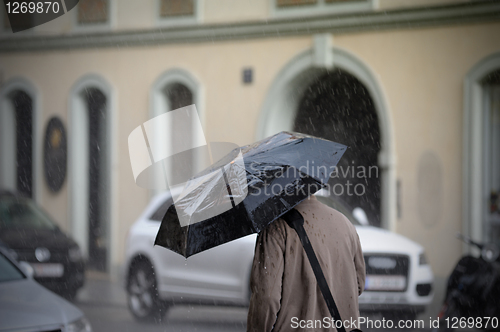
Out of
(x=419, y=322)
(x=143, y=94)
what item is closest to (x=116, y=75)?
(x=143, y=94)

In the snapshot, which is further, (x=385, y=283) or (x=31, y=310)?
(x=385, y=283)

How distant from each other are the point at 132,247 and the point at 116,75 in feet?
16.5

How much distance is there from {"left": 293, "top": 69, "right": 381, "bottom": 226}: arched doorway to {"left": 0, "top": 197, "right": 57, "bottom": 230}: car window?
200 inches

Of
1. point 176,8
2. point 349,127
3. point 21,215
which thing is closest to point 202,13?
point 176,8

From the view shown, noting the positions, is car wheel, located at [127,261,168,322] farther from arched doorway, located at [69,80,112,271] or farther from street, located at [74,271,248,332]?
arched doorway, located at [69,80,112,271]

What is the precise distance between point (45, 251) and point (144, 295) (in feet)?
6.04

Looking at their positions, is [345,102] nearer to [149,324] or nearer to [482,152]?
[482,152]

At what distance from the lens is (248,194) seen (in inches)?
96.6

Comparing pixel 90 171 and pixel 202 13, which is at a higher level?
pixel 202 13

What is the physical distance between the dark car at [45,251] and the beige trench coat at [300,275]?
6936 mm

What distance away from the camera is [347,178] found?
1169 cm

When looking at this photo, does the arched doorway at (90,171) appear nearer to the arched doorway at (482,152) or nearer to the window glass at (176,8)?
the window glass at (176,8)

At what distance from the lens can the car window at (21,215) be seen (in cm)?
916

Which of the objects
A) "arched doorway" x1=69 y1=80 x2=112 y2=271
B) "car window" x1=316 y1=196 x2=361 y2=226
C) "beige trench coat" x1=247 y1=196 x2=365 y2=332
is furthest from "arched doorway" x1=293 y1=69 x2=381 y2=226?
"beige trench coat" x1=247 y1=196 x2=365 y2=332
